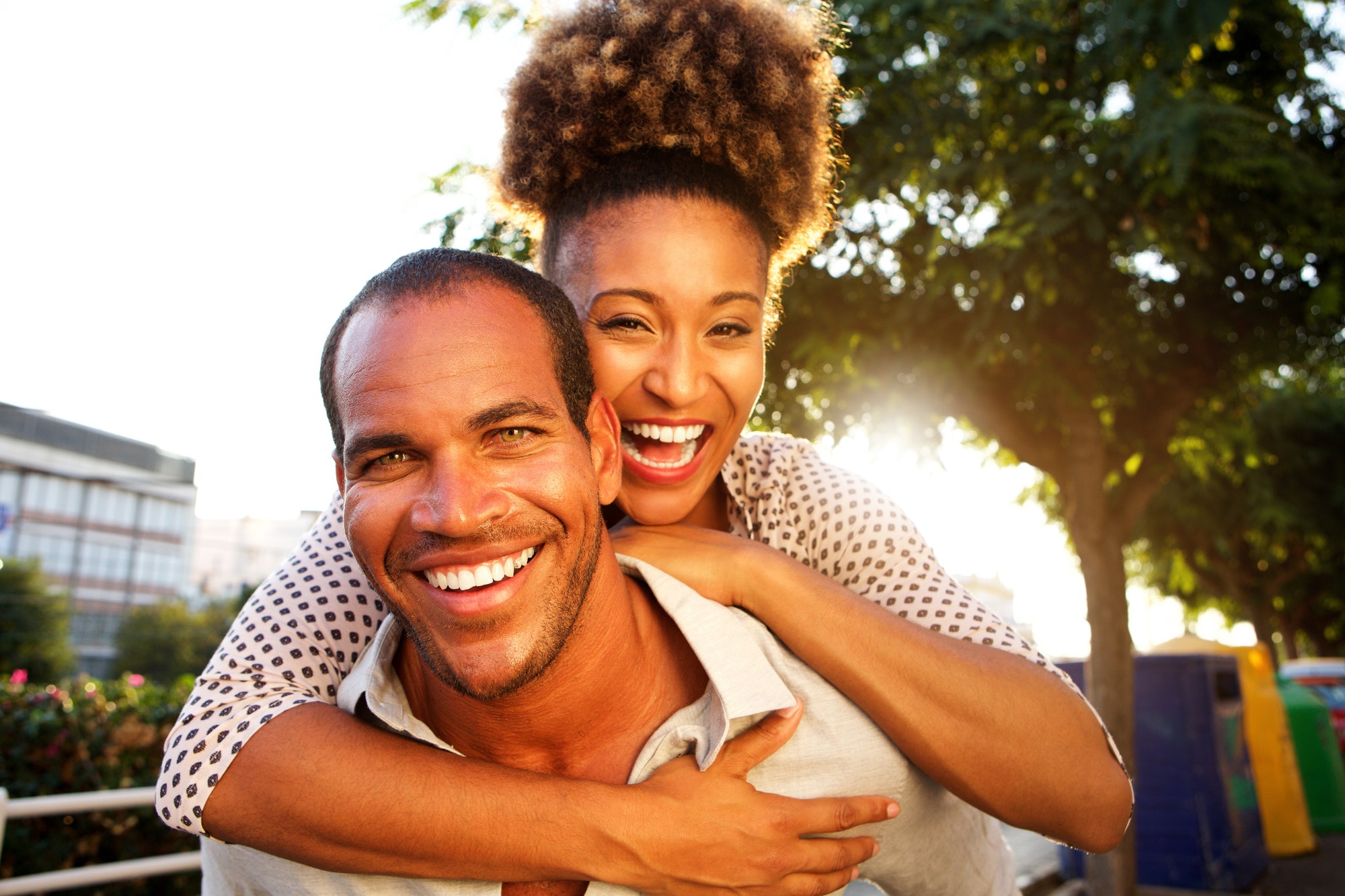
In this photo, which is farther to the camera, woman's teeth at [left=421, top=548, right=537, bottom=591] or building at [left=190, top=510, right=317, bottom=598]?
building at [left=190, top=510, right=317, bottom=598]

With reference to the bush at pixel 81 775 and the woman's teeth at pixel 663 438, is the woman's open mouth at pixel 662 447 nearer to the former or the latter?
the woman's teeth at pixel 663 438

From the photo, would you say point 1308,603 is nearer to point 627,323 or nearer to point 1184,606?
point 1184,606

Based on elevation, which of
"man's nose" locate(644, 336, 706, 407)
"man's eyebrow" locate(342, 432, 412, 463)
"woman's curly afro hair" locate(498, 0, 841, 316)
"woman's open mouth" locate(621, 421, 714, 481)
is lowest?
"man's eyebrow" locate(342, 432, 412, 463)

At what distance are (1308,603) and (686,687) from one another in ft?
110

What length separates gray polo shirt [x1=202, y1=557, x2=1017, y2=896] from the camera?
219 centimetres

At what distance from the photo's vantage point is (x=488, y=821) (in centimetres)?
202

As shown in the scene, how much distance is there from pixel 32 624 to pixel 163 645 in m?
10.6

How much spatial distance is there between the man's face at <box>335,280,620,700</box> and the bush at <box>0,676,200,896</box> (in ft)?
16.4

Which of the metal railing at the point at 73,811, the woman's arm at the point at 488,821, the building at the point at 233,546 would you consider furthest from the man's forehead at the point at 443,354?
the building at the point at 233,546

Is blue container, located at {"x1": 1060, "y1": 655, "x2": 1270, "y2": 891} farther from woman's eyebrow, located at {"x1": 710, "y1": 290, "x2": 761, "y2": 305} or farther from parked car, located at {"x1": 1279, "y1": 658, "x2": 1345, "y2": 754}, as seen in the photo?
woman's eyebrow, located at {"x1": 710, "y1": 290, "x2": 761, "y2": 305}

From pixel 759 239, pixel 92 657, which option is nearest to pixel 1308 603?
pixel 759 239

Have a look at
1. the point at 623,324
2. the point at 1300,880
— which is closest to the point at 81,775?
the point at 623,324

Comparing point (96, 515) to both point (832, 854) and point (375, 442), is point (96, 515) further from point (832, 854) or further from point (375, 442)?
point (832, 854)

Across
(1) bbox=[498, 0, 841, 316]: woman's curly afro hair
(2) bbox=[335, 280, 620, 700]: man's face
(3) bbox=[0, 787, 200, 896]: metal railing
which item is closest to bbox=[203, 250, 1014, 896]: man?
(2) bbox=[335, 280, 620, 700]: man's face
